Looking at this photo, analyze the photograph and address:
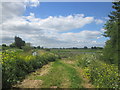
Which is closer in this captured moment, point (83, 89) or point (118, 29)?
point (118, 29)

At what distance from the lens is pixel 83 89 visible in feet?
12.6

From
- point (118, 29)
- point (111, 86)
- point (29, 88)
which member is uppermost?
point (118, 29)

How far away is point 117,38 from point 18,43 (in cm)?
2742

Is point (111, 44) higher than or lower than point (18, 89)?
higher

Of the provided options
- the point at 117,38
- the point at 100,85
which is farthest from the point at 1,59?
the point at 117,38

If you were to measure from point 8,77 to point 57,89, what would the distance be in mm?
1820

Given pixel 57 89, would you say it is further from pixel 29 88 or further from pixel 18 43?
pixel 18 43

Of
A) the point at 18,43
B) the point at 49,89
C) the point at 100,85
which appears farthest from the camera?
the point at 18,43

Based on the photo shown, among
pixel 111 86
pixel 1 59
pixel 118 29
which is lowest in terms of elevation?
pixel 111 86

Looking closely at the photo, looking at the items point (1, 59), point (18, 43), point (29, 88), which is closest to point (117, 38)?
point (29, 88)

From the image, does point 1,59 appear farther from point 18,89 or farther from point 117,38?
point 117,38

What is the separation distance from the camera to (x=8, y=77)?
383cm

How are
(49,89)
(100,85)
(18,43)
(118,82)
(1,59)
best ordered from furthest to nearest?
(18,43), (1,59), (49,89), (100,85), (118,82)

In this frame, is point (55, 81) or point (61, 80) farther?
point (61, 80)
